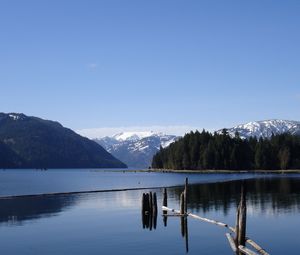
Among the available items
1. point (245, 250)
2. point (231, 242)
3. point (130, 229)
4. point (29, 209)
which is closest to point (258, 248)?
point (245, 250)

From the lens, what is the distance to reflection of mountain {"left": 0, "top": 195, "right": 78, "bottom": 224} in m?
69.4

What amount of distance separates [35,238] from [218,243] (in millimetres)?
18594

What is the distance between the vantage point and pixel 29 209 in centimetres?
8025

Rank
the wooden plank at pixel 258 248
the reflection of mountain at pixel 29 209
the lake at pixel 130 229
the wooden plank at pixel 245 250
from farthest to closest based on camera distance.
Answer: the reflection of mountain at pixel 29 209
the lake at pixel 130 229
the wooden plank at pixel 258 248
the wooden plank at pixel 245 250

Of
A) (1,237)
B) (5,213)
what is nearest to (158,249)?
(1,237)

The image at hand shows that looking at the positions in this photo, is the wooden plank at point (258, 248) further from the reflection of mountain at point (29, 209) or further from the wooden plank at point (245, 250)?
the reflection of mountain at point (29, 209)

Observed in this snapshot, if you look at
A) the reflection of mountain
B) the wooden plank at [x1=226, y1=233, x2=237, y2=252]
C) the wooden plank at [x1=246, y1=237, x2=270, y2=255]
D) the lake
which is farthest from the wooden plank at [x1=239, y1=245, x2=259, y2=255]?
the reflection of mountain

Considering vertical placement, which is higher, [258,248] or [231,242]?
[258,248]

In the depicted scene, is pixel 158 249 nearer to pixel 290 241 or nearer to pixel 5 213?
pixel 290 241

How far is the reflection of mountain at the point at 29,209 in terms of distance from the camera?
69375mm

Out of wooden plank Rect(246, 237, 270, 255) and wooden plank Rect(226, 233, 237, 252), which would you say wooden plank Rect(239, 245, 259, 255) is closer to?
wooden plank Rect(246, 237, 270, 255)

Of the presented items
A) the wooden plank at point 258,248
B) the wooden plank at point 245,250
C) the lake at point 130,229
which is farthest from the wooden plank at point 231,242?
the wooden plank at point 258,248

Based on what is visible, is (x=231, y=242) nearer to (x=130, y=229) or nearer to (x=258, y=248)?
(x=258, y=248)

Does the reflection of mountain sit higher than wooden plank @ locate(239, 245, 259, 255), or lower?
higher
